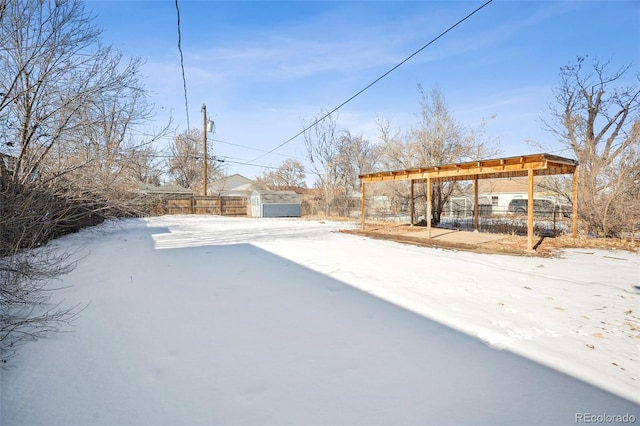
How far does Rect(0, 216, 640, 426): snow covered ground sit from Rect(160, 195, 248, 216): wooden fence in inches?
709

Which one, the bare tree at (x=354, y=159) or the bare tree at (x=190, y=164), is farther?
the bare tree at (x=190, y=164)

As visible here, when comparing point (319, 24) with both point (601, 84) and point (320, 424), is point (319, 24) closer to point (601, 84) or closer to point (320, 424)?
point (320, 424)

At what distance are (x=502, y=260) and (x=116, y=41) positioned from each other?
8844 millimetres

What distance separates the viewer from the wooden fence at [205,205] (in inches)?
859

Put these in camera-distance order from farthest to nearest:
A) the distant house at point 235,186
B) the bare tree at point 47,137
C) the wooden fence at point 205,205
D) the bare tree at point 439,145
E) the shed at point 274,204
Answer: the distant house at point 235,186
the shed at point 274,204
the wooden fence at point 205,205
the bare tree at point 439,145
the bare tree at point 47,137

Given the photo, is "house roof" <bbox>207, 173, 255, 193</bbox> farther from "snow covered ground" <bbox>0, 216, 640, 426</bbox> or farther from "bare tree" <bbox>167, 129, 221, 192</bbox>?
"snow covered ground" <bbox>0, 216, 640, 426</bbox>

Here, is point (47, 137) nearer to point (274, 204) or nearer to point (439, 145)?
point (439, 145)

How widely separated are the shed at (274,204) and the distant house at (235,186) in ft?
55.8

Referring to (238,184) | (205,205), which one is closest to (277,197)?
(205,205)

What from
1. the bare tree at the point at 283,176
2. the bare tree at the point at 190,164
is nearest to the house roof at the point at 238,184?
the bare tree at the point at 283,176

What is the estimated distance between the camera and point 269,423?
5.67ft

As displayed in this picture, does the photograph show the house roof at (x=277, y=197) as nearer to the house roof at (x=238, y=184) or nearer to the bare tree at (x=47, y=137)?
the bare tree at (x=47, y=137)

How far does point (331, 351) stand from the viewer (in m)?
2.58

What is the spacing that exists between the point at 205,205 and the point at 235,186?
25316 millimetres
